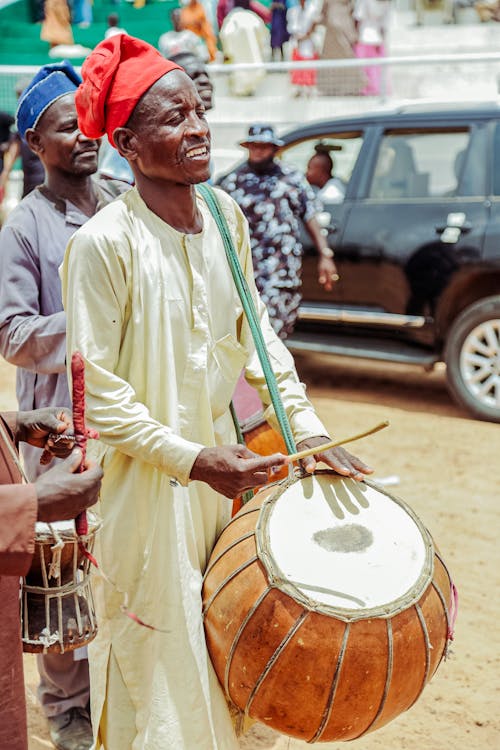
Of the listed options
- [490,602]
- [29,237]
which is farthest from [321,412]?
[29,237]

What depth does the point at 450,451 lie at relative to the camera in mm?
7512

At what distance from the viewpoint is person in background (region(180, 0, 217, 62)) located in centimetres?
1650

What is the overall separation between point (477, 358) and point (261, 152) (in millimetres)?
2354

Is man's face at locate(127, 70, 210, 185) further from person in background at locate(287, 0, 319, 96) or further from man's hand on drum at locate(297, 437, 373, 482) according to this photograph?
person in background at locate(287, 0, 319, 96)

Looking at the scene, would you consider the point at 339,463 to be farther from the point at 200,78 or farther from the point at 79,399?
the point at 200,78

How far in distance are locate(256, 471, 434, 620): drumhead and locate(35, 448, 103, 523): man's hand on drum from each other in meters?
0.63

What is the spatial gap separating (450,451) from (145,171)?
504 cm

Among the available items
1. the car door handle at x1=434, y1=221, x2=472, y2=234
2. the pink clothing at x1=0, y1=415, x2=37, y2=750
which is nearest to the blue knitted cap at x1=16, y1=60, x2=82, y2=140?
the pink clothing at x1=0, y1=415, x2=37, y2=750

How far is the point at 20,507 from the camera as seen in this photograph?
7.12 feet

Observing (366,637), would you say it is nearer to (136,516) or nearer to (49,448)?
(136,516)

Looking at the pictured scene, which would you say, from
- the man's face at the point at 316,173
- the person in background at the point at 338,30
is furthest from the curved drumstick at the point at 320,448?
the person in background at the point at 338,30

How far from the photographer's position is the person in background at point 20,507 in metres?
2.17

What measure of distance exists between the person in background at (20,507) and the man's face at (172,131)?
737 millimetres

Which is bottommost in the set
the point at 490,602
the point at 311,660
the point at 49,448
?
the point at 490,602
